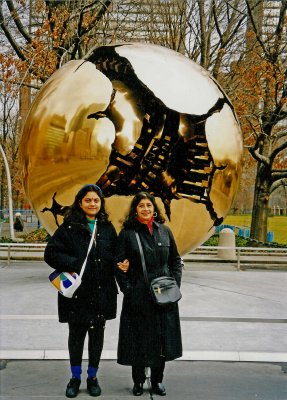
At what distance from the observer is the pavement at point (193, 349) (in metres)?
3.99

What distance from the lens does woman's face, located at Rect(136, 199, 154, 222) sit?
3.83m

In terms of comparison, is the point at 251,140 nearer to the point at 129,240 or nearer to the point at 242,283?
the point at 242,283

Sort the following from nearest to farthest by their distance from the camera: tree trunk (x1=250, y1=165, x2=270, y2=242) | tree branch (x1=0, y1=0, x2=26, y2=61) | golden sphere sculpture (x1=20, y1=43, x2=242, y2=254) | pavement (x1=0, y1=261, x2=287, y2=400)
→ pavement (x1=0, y1=261, x2=287, y2=400) < golden sphere sculpture (x1=20, y1=43, x2=242, y2=254) < tree branch (x1=0, y1=0, x2=26, y2=61) < tree trunk (x1=250, y1=165, x2=270, y2=242)

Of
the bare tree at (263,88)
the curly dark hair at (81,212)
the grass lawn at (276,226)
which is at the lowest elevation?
the grass lawn at (276,226)

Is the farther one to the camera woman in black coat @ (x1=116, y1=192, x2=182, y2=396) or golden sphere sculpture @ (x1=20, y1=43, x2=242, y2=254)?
golden sphere sculpture @ (x1=20, y1=43, x2=242, y2=254)

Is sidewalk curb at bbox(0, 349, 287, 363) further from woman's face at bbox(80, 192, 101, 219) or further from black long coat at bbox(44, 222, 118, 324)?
woman's face at bbox(80, 192, 101, 219)

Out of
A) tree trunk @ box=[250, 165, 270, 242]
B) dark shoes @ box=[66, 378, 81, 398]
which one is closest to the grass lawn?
tree trunk @ box=[250, 165, 270, 242]

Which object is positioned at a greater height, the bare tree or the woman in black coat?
the bare tree

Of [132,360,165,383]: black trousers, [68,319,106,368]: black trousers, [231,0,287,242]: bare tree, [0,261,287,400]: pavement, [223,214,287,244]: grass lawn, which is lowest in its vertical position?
[223,214,287,244]: grass lawn

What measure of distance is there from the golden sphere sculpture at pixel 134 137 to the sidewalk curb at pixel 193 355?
49.3 inches

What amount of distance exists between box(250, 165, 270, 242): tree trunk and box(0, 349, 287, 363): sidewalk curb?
472 inches

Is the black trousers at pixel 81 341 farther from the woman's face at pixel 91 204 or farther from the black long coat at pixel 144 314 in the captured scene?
the woman's face at pixel 91 204

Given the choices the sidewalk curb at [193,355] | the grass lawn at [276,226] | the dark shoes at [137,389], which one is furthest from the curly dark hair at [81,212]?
the grass lawn at [276,226]

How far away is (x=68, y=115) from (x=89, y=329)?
2191 millimetres
